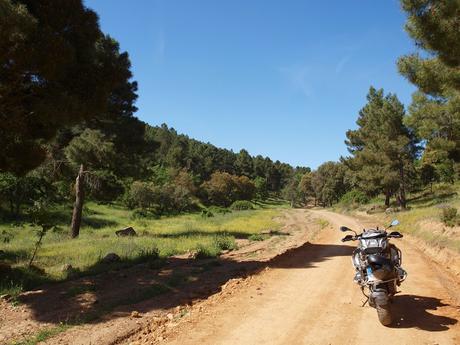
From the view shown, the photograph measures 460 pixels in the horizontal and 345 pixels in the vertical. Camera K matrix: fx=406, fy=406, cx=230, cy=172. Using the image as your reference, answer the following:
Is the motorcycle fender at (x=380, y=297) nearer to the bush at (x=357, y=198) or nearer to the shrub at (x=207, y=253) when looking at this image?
the shrub at (x=207, y=253)

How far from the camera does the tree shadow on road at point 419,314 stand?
22.1 feet

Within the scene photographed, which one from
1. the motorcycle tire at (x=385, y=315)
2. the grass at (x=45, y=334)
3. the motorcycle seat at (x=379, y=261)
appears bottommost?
the grass at (x=45, y=334)

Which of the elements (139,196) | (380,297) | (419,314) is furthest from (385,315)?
(139,196)

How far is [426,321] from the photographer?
695cm

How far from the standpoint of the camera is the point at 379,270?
693 cm

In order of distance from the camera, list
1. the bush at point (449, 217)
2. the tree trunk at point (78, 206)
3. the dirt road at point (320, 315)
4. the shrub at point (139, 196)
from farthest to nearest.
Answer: the shrub at point (139, 196) → the tree trunk at point (78, 206) → the bush at point (449, 217) → the dirt road at point (320, 315)

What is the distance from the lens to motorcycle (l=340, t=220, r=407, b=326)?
670 cm

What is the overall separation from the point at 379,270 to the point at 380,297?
47 centimetres

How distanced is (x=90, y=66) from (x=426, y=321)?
11003 millimetres

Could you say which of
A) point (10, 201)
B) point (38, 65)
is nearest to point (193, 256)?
point (38, 65)

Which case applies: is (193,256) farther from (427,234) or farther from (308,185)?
(308,185)

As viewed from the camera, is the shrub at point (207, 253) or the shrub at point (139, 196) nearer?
the shrub at point (207, 253)

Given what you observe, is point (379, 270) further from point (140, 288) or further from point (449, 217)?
point (449, 217)

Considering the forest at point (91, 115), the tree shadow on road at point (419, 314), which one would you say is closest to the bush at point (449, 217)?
the forest at point (91, 115)
